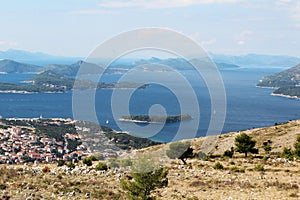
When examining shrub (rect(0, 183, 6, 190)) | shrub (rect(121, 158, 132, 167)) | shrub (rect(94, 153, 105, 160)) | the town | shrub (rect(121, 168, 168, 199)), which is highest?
shrub (rect(121, 168, 168, 199))

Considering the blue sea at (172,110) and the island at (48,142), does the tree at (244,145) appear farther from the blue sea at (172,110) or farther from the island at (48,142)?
the blue sea at (172,110)

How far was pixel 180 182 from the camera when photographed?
19.0m

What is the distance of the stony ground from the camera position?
16.1 metres

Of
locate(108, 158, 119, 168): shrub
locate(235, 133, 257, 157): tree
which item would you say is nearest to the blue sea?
locate(235, 133, 257, 157): tree

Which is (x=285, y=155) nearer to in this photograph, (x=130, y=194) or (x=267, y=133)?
(x=267, y=133)

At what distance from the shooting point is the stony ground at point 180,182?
52.8 ft

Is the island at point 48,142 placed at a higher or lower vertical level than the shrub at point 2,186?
lower

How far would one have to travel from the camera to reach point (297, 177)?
1933cm

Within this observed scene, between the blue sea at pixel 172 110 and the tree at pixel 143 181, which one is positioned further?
the blue sea at pixel 172 110

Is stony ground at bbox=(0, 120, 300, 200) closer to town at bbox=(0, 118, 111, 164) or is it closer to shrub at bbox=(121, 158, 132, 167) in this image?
shrub at bbox=(121, 158, 132, 167)

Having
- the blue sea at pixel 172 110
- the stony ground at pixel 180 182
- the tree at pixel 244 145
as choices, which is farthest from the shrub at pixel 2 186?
the blue sea at pixel 172 110

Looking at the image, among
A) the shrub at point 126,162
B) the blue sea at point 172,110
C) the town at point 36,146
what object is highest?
the shrub at point 126,162

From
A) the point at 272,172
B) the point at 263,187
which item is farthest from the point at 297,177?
the point at 263,187

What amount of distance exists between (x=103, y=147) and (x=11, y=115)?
402 ft
